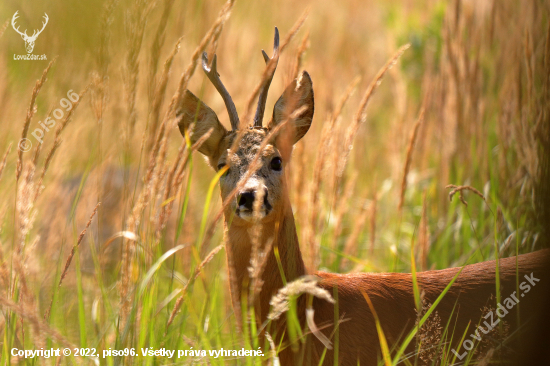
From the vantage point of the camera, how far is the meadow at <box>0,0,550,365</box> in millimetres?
1896

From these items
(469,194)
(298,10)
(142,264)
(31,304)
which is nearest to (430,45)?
(469,194)

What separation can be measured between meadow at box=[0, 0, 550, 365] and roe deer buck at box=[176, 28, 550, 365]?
0.48ft

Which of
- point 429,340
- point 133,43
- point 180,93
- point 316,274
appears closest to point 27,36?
point 133,43

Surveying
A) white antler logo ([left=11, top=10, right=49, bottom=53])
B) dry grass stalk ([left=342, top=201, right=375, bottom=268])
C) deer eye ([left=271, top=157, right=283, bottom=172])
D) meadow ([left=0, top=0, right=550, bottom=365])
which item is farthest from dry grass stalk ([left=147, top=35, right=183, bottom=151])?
dry grass stalk ([left=342, top=201, right=375, bottom=268])

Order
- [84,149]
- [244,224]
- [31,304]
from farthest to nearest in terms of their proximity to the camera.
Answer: [84,149]
[244,224]
[31,304]

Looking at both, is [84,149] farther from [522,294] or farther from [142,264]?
[522,294]

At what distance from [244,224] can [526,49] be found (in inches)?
77.9

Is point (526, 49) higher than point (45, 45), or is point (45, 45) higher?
point (45, 45)

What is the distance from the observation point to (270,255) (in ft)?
8.86

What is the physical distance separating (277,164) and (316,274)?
689 mm

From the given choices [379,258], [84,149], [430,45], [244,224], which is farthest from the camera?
[430,45]

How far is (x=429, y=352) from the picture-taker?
7.29 feet

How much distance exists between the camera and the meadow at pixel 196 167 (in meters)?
1.90

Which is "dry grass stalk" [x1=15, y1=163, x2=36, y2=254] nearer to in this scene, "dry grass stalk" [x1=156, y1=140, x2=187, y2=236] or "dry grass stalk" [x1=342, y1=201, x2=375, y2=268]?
"dry grass stalk" [x1=156, y1=140, x2=187, y2=236]
